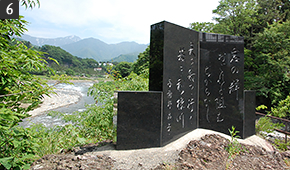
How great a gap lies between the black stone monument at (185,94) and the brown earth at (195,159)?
547mm

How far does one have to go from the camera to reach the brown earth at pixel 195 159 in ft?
6.96

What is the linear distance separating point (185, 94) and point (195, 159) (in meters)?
1.46

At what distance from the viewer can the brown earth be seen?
2121 mm

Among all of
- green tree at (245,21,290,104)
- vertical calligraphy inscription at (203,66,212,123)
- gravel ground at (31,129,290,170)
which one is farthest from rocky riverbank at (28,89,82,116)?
green tree at (245,21,290,104)

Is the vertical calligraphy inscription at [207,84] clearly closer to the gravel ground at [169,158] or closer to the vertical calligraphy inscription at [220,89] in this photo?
the vertical calligraphy inscription at [220,89]

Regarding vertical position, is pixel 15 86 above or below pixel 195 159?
above

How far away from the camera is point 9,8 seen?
5.62 feet

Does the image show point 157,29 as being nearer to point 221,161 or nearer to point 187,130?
point 187,130

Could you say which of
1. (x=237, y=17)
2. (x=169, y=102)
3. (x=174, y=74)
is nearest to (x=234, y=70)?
(x=174, y=74)

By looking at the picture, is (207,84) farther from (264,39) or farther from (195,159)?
(264,39)

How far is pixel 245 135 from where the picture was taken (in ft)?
12.4

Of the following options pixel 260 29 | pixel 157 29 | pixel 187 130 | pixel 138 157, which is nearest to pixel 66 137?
pixel 138 157

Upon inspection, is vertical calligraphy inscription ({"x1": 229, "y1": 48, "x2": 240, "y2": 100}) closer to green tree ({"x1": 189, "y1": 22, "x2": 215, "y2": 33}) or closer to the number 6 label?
the number 6 label

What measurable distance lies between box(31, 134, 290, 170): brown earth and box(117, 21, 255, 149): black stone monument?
55 centimetres
